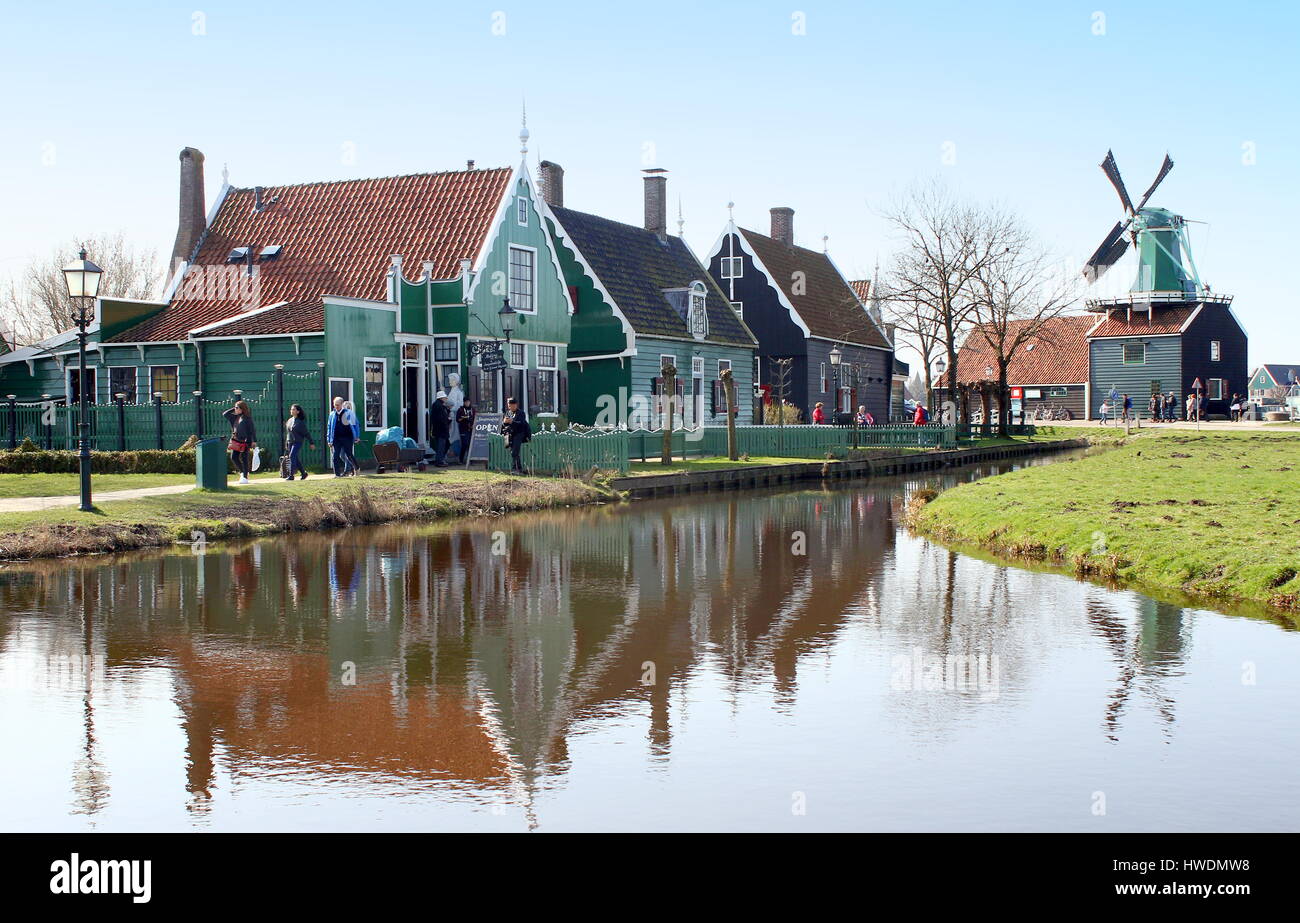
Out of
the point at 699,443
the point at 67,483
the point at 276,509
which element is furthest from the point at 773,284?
the point at 276,509

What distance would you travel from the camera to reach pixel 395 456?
27766 mm

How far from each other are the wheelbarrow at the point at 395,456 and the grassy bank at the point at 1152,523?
1087 centimetres

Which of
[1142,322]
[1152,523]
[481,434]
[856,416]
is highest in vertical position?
[1142,322]

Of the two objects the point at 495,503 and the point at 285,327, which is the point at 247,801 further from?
the point at 285,327

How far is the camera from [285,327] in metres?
29.2

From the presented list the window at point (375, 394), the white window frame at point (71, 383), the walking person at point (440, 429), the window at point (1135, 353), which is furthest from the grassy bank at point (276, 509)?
the window at point (1135, 353)

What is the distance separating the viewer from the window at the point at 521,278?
113ft

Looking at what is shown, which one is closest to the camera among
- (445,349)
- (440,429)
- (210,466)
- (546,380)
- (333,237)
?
(210,466)

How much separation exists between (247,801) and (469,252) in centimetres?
2706

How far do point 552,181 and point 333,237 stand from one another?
10.7 metres

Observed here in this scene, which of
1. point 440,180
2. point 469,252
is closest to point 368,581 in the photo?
point 469,252

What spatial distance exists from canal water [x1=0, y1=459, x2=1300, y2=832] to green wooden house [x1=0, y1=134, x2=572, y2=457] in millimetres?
14938

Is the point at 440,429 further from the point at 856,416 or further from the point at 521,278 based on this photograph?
the point at 856,416

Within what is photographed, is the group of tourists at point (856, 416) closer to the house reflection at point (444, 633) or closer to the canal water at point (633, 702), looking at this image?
the house reflection at point (444, 633)
